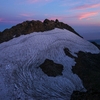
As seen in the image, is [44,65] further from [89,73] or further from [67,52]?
[67,52]

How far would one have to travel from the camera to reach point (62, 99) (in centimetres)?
2847

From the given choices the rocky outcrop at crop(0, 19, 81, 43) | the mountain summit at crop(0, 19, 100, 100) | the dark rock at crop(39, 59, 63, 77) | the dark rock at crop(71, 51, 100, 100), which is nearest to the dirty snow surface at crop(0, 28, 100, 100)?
the mountain summit at crop(0, 19, 100, 100)

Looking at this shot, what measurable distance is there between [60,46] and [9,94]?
67.0 ft

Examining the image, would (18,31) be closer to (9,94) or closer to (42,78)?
(42,78)

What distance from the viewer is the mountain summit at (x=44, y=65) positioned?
30219 mm

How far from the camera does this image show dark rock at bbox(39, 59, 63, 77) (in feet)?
117

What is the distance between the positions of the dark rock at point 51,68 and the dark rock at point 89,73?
2.86 metres

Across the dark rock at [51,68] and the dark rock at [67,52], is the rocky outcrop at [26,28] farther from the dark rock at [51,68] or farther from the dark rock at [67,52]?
the dark rock at [51,68]

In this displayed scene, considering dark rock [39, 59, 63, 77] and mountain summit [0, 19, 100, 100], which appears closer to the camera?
mountain summit [0, 19, 100, 100]

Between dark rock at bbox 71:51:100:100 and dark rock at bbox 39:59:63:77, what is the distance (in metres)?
2.86

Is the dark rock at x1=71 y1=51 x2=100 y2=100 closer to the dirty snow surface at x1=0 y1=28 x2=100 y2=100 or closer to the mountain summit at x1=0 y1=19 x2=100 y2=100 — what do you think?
the mountain summit at x1=0 y1=19 x2=100 y2=100

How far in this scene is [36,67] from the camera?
36844 millimetres

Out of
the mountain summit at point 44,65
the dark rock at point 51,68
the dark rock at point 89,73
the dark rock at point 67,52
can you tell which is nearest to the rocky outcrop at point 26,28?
the mountain summit at point 44,65

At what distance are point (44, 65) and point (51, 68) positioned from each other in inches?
58.2
